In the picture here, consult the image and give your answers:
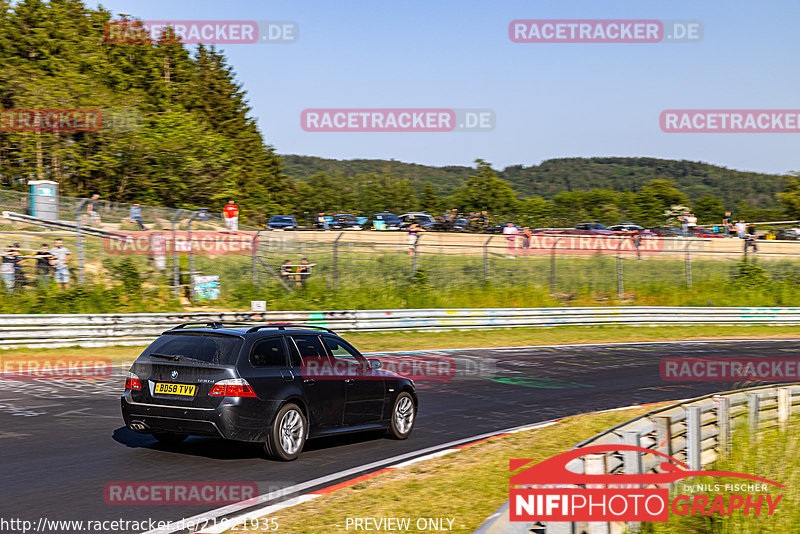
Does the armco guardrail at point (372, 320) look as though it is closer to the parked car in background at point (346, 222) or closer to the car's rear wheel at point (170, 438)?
the car's rear wheel at point (170, 438)

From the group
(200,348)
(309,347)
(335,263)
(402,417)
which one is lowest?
(402,417)

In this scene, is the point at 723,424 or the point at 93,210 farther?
the point at 93,210

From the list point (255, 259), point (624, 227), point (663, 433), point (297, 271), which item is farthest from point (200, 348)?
point (624, 227)

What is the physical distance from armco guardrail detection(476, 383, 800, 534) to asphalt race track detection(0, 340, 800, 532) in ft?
10.3

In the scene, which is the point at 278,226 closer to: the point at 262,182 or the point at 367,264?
the point at 367,264

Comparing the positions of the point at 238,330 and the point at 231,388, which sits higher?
the point at 238,330

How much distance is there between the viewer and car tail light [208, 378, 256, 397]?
8.56 metres

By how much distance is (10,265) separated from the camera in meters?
23.0

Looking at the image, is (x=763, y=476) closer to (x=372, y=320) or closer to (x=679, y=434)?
(x=679, y=434)

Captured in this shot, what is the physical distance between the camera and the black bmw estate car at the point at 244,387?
338 inches

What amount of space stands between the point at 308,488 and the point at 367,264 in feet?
69.3

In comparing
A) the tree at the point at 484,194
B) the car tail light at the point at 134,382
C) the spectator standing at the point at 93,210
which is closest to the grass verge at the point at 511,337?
the spectator standing at the point at 93,210

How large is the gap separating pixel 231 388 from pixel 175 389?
2.19 feet

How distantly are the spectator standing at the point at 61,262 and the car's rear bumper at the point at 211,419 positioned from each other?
16.1m
